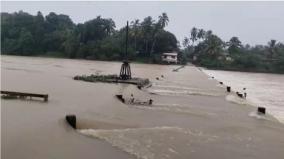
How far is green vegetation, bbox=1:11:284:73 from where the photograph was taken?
92312 millimetres

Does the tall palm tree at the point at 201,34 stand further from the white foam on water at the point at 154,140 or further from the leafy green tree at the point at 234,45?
the white foam on water at the point at 154,140

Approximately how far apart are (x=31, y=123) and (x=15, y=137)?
1.88 m

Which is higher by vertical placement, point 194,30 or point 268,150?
point 194,30

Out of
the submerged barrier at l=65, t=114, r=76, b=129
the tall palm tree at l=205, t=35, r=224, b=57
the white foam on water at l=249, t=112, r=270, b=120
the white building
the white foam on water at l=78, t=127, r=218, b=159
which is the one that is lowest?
the white foam on water at l=249, t=112, r=270, b=120

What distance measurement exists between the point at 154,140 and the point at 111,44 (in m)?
79.6

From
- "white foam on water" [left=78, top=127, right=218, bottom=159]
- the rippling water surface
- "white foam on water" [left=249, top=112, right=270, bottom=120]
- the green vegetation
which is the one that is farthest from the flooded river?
the green vegetation

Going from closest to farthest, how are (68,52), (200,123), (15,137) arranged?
(15,137), (200,123), (68,52)

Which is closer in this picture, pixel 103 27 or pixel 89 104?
pixel 89 104

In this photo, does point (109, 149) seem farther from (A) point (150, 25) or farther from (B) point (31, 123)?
(A) point (150, 25)

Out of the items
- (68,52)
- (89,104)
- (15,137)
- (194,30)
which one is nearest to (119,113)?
(89,104)

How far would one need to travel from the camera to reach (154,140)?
1208 centimetres

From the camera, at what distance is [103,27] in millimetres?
102000

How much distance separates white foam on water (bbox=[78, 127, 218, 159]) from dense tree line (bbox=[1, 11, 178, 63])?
254 feet

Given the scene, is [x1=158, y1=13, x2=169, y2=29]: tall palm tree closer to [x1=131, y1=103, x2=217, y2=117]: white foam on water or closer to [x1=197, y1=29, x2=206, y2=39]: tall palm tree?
[x1=197, y1=29, x2=206, y2=39]: tall palm tree
